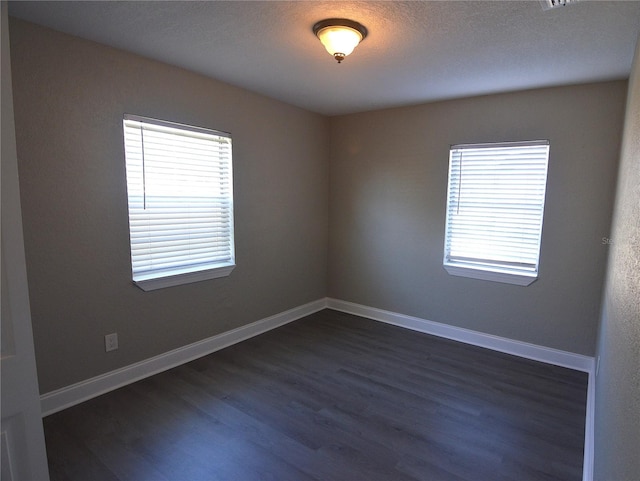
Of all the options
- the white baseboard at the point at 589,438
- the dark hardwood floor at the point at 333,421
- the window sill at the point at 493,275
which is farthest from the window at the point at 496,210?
the white baseboard at the point at 589,438

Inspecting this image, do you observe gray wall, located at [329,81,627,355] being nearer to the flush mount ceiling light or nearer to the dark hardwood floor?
the dark hardwood floor

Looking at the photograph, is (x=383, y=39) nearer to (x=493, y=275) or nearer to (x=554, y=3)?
(x=554, y=3)

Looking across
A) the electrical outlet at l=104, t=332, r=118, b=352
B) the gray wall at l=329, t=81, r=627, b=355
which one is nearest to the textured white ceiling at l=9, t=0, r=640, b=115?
the gray wall at l=329, t=81, r=627, b=355

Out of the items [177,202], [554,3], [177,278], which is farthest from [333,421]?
[554,3]

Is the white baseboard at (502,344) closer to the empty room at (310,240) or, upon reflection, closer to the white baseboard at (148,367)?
the empty room at (310,240)

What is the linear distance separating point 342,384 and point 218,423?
1.00 metres

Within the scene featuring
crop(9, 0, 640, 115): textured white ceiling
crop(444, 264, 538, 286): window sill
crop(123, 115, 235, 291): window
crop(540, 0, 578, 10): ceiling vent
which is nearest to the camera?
crop(540, 0, 578, 10): ceiling vent

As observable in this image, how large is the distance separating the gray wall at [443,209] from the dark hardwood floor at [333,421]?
51 centimetres

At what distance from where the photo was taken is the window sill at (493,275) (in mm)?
3318

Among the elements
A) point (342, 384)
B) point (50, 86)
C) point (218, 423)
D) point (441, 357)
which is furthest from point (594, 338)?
point (50, 86)

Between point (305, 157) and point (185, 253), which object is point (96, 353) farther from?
point (305, 157)

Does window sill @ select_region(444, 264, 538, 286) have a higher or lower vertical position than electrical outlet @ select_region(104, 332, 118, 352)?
higher

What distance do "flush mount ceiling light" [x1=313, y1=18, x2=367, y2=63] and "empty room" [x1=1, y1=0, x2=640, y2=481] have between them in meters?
0.01

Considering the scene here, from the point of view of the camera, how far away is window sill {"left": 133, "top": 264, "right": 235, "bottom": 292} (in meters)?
2.80
